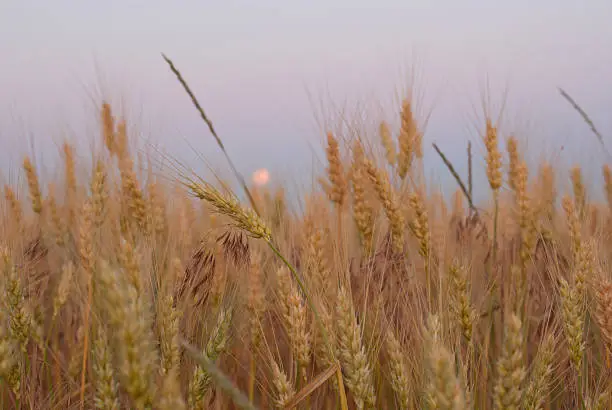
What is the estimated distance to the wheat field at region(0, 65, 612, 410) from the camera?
4.95 ft

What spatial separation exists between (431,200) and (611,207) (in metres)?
1.24

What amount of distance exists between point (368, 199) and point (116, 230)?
42.6 inches

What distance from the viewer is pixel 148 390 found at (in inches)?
40.4

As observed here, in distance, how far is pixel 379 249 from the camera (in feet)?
8.82

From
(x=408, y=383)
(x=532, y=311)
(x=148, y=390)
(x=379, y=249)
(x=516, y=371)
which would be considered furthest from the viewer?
(x=532, y=311)

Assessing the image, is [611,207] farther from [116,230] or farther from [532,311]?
[116,230]

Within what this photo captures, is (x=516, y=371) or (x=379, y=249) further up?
(x=379, y=249)

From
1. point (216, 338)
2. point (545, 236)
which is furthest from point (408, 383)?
point (545, 236)

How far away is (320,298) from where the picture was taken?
193 cm

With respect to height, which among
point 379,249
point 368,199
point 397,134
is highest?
point 397,134

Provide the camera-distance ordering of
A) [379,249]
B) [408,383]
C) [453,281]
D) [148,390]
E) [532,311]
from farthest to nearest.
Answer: [532,311]
[379,249]
[453,281]
[408,383]
[148,390]

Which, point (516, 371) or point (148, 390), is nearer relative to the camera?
point (148, 390)

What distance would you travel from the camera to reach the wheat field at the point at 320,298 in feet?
4.95

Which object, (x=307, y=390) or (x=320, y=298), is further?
(x=320, y=298)
